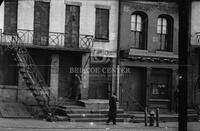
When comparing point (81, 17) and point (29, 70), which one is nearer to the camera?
point (29, 70)

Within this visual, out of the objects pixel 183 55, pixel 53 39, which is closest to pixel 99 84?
pixel 53 39

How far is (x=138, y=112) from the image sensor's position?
2014 cm

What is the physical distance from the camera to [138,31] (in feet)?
68.0

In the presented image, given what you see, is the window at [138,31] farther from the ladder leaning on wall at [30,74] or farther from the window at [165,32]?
the ladder leaning on wall at [30,74]

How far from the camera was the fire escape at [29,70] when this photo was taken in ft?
57.1

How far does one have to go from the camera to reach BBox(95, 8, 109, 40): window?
20141mm

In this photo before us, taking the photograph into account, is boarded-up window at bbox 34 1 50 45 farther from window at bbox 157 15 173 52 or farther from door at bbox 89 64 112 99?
window at bbox 157 15 173 52

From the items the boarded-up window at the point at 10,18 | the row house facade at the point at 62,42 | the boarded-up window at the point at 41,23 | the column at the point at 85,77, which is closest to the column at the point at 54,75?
the row house facade at the point at 62,42

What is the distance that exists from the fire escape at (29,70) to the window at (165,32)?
20.7 ft

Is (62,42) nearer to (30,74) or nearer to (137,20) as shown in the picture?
(30,74)

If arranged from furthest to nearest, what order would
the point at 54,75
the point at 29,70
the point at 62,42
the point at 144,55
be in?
the point at 144,55 → the point at 54,75 → the point at 62,42 → the point at 29,70

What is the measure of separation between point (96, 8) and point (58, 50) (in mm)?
3181

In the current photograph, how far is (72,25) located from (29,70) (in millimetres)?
3304

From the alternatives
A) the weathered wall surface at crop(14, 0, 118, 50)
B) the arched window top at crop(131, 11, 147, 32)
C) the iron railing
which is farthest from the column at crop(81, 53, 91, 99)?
the arched window top at crop(131, 11, 147, 32)
